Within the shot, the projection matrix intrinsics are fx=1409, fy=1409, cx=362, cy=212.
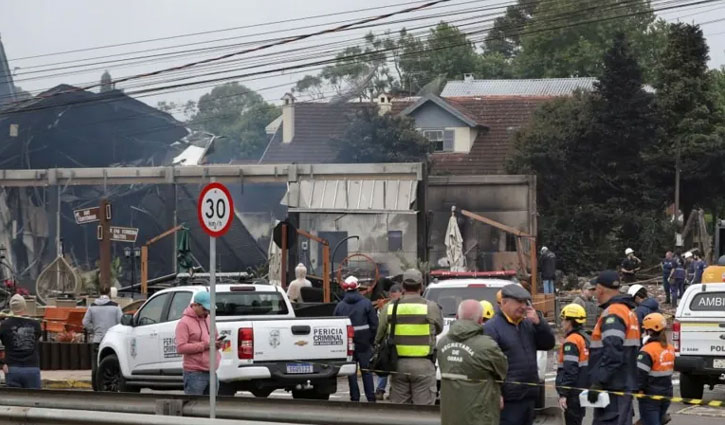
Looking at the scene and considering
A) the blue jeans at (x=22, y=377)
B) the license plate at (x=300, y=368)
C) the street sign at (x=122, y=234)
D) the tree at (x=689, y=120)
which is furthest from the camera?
the tree at (x=689, y=120)

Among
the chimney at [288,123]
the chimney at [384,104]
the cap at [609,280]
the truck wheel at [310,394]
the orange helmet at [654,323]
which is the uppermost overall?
the chimney at [384,104]

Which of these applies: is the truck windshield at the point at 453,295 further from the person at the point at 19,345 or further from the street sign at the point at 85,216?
the street sign at the point at 85,216

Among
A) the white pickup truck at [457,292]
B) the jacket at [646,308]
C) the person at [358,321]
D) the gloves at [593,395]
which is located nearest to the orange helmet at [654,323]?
the jacket at [646,308]

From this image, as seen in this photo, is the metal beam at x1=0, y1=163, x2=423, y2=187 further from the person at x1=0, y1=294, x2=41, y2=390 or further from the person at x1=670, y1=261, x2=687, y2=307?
the person at x1=0, y1=294, x2=41, y2=390

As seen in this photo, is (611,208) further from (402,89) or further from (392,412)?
(402,89)

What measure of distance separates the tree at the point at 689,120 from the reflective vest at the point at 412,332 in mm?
36947

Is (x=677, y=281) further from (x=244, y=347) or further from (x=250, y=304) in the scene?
(x=244, y=347)

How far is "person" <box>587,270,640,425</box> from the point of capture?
11391 millimetres

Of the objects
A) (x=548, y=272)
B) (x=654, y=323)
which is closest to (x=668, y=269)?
(x=548, y=272)

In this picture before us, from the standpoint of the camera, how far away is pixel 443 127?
214 ft

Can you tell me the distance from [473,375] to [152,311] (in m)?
9.70

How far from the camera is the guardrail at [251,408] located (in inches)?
488

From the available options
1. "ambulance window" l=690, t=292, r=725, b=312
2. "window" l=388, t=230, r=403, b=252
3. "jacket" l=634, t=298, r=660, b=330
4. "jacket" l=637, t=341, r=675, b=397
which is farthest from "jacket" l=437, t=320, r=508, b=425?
"window" l=388, t=230, r=403, b=252

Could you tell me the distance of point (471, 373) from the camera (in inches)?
378
